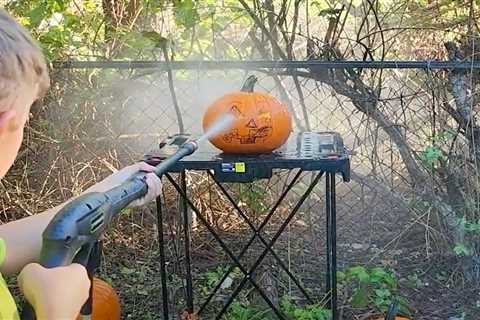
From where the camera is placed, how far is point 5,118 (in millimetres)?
1174

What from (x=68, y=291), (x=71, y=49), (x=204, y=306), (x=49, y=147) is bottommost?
(x=204, y=306)

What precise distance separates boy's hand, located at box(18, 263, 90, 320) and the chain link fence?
2619 millimetres

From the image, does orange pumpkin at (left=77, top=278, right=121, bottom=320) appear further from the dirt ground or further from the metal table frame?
the dirt ground

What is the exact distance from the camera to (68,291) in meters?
1.10

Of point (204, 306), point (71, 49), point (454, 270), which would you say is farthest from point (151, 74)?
point (454, 270)

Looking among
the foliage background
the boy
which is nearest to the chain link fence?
the foliage background

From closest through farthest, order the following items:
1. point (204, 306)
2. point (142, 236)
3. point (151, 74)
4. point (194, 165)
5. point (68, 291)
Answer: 1. point (68, 291)
2. point (194, 165)
3. point (204, 306)
4. point (151, 74)
5. point (142, 236)

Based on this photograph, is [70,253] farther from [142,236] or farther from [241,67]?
[142,236]

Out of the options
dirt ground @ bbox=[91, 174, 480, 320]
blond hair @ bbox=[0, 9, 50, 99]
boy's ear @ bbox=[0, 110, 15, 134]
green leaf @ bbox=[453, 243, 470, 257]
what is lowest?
dirt ground @ bbox=[91, 174, 480, 320]

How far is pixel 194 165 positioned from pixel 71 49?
1.70 meters

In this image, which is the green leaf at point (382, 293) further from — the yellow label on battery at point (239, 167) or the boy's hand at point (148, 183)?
the boy's hand at point (148, 183)

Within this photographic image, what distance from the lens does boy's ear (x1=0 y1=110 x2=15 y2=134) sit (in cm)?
117

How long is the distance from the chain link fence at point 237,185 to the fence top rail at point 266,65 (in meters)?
0.14

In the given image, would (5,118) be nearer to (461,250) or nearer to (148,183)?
(148,183)
